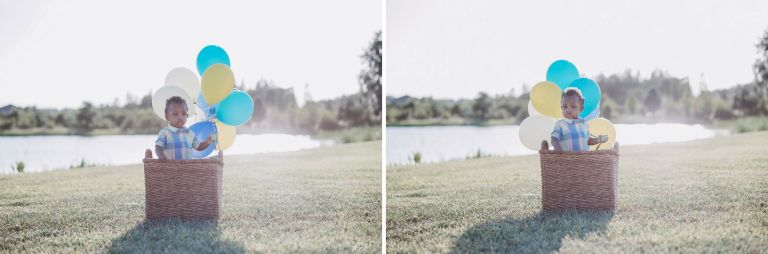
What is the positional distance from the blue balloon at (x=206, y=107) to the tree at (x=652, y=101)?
2882mm

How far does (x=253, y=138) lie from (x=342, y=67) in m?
0.85

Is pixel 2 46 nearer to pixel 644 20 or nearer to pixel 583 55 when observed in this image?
pixel 583 55

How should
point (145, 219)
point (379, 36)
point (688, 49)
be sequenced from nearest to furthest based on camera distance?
point (145, 219) → point (688, 49) → point (379, 36)

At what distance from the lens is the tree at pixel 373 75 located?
6348 mm

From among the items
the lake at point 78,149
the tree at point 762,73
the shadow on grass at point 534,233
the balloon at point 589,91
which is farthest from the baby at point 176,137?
the tree at point 762,73

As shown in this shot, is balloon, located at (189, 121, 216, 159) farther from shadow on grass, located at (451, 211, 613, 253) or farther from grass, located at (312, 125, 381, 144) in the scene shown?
grass, located at (312, 125, 381, 144)

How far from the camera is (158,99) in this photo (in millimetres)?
3666

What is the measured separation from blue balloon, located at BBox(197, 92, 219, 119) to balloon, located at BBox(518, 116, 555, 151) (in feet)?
5.00

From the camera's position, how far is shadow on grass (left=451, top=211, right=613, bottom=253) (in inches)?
146

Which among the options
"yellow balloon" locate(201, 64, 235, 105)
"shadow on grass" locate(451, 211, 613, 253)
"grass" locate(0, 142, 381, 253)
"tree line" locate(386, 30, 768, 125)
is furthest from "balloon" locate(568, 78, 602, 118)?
"yellow balloon" locate(201, 64, 235, 105)

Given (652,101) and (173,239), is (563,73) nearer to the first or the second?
(652,101)

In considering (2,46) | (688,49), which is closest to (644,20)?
(688,49)

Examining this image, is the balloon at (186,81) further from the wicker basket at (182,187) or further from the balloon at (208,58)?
the wicker basket at (182,187)

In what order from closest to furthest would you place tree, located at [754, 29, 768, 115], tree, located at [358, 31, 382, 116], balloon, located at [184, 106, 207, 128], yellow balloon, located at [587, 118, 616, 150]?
balloon, located at [184, 106, 207, 128] → yellow balloon, located at [587, 118, 616, 150] → tree, located at [754, 29, 768, 115] → tree, located at [358, 31, 382, 116]
